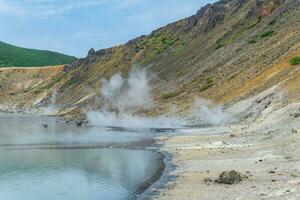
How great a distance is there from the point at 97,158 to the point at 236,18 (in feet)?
296

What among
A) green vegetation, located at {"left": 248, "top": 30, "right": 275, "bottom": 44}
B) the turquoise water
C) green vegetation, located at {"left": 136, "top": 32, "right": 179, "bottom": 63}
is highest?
green vegetation, located at {"left": 136, "top": 32, "right": 179, "bottom": 63}

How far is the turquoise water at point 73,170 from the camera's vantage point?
99.8ft

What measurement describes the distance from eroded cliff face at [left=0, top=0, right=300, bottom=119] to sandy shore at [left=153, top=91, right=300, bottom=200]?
1107cm

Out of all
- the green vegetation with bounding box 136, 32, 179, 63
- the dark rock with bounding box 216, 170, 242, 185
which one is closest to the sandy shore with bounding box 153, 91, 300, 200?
the dark rock with bounding box 216, 170, 242, 185

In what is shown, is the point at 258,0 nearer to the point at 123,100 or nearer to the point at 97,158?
the point at 123,100

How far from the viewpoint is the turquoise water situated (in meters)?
30.4

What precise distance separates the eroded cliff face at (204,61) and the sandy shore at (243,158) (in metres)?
11.1

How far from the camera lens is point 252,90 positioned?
248 ft

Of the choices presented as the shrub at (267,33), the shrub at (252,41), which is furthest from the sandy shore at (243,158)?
the shrub at (252,41)

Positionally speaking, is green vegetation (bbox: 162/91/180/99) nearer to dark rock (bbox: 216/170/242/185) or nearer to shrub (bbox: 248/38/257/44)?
shrub (bbox: 248/38/257/44)

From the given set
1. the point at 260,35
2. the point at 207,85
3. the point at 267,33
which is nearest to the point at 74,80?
the point at 260,35

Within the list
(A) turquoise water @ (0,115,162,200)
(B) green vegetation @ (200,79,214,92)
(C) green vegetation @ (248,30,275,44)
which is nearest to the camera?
(A) turquoise water @ (0,115,162,200)

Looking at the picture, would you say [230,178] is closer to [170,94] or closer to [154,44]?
[170,94]

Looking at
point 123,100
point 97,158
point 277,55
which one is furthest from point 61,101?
point 97,158
